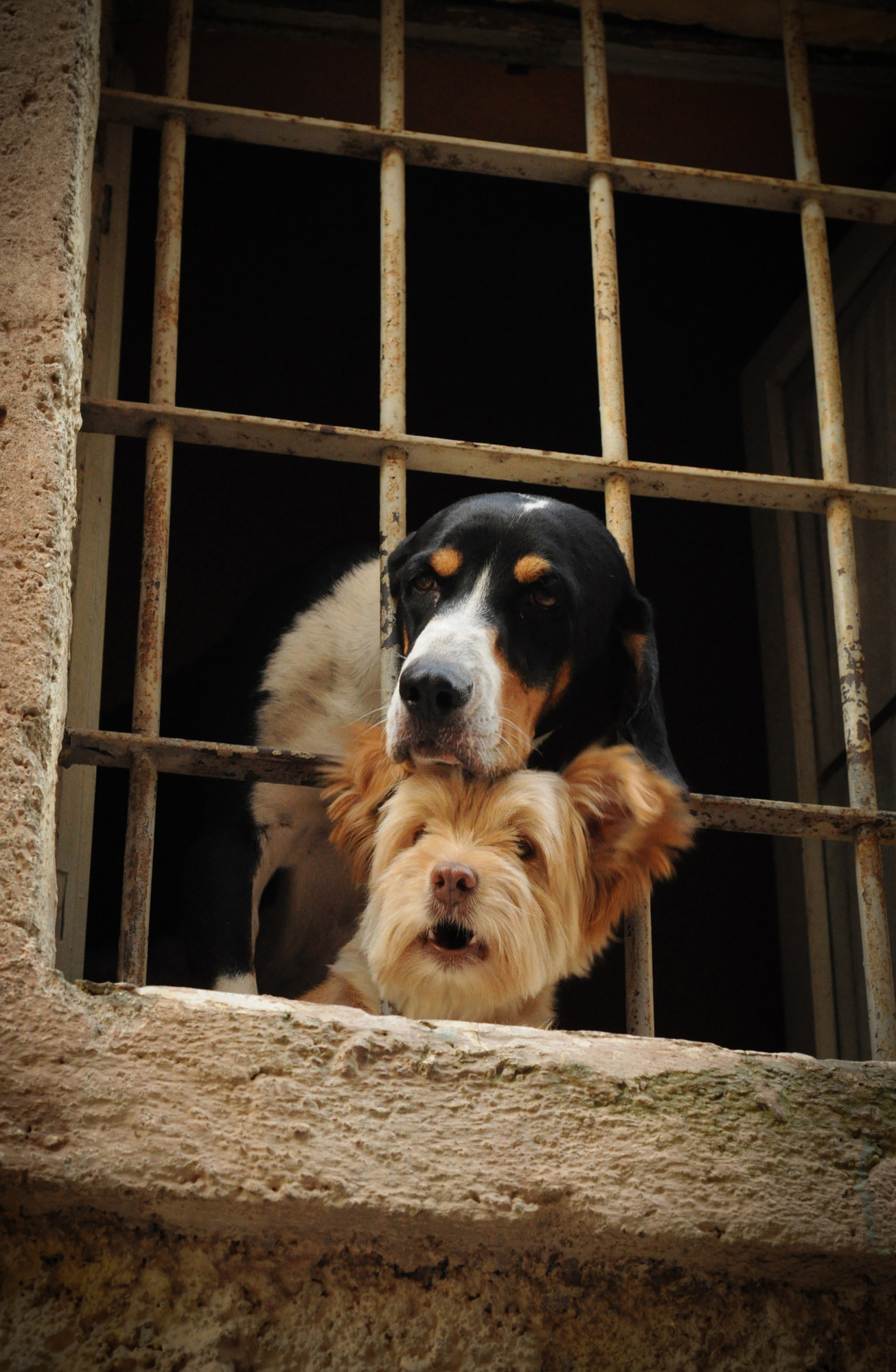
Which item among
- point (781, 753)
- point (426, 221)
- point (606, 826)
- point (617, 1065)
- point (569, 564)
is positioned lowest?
point (617, 1065)

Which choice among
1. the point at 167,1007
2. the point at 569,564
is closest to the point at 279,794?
the point at 569,564

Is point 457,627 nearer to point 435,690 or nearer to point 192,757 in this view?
point 435,690

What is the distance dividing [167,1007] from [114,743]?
0.51 m

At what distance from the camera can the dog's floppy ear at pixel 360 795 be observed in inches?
72.9

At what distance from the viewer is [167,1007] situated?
1392 millimetres

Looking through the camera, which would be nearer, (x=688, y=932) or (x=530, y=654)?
(x=530, y=654)

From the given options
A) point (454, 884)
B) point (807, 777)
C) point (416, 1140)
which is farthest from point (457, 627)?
point (807, 777)

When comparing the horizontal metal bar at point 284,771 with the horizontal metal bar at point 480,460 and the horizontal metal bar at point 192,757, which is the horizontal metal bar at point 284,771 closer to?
the horizontal metal bar at point 192,757

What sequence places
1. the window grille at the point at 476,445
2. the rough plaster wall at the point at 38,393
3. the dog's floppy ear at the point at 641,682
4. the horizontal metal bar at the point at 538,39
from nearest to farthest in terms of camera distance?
1. the rough plaster wall at the point at 38,393
2. the window grille at the point at 476,445
3. the dog's floppy ear at the point at 641,682
4. the horizontal metal bar at the point at 538,39

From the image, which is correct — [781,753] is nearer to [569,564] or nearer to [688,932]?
[688,932]

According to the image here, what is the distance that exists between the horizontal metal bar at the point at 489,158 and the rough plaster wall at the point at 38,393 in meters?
0.34

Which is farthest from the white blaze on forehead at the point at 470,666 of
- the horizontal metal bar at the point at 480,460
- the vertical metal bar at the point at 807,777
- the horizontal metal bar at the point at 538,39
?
the vertical metal bar at the point at 807,777

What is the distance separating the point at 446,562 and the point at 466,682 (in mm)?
285

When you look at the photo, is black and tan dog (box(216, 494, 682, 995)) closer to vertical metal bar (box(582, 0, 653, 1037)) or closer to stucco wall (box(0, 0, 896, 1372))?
vertical metal bar (box(582, 0, 653, 1037))
